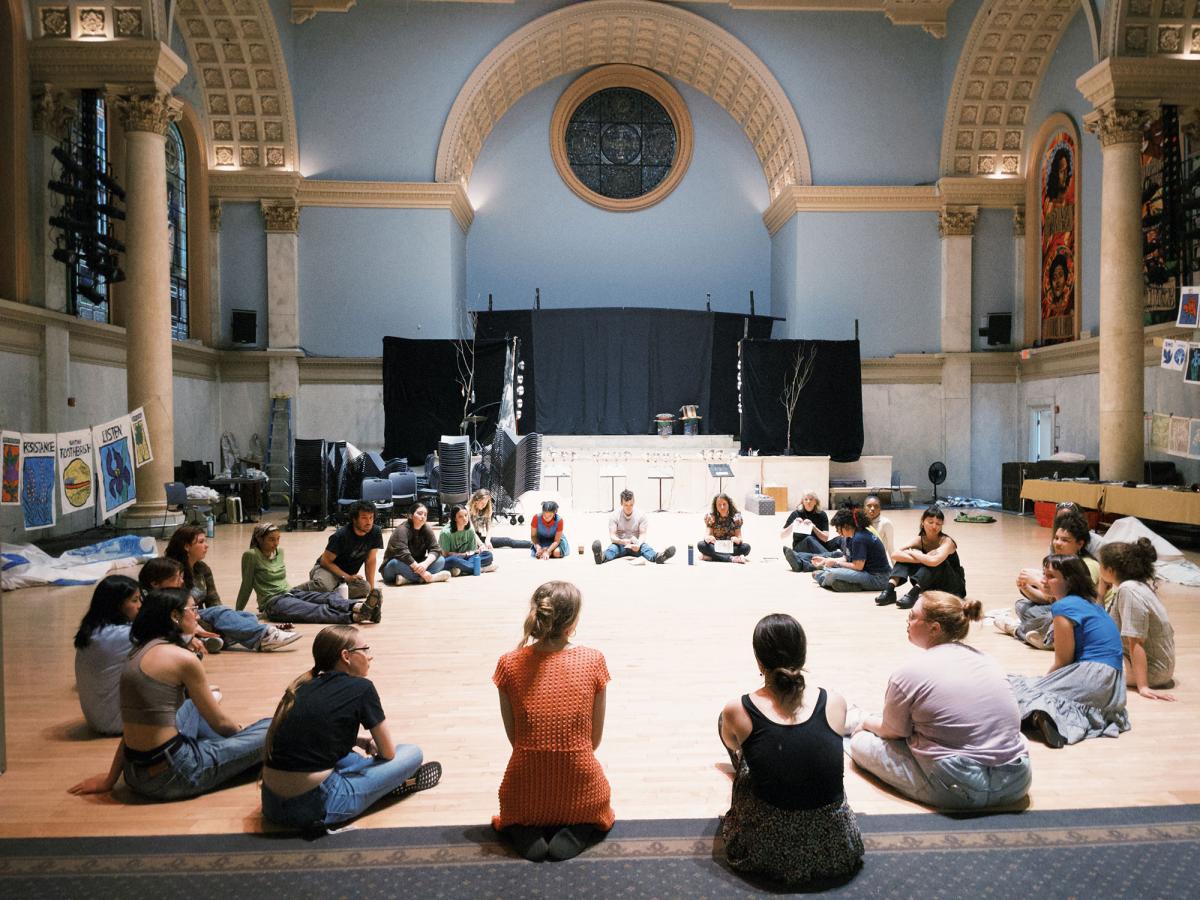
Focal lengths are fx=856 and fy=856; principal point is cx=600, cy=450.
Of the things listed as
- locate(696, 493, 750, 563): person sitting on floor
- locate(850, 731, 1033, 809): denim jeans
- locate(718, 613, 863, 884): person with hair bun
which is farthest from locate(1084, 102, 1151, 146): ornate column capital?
locate(718, 613, 863, 884): person with hair bun

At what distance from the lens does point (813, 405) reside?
58.6 ft

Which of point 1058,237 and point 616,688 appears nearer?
point 616,688

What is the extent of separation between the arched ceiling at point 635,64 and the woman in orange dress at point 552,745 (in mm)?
16473

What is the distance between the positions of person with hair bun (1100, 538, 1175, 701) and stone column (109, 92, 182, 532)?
36.3 ft

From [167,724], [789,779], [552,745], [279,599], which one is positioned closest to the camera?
[789,779]

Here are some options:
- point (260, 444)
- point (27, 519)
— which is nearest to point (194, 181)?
point (260, 444)

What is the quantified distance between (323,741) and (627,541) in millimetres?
7019

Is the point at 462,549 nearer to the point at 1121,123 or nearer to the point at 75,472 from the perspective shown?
the point at 75,472

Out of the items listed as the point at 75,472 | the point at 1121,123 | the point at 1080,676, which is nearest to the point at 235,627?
the point at 75,472

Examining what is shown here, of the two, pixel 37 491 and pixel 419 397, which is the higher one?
pixel 419 397

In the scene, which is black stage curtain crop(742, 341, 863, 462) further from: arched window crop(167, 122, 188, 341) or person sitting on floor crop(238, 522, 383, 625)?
person sitting on floor crop(238, 522, 383, 625)

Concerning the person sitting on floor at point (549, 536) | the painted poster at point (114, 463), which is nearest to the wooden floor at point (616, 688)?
the person sitting on floor at point (549, 536)

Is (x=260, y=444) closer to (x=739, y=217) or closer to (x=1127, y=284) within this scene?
(x=739, y=217)

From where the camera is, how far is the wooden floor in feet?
11.4
